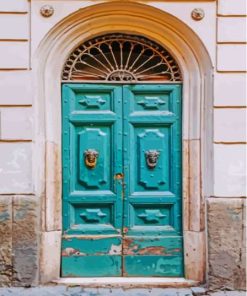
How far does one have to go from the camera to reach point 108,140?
6.23m

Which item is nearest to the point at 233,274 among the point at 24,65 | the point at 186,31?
the point at 186,31

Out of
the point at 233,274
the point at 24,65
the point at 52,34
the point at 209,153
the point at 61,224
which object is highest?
the point at 52,34

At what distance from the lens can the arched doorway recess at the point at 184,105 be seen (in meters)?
6.00

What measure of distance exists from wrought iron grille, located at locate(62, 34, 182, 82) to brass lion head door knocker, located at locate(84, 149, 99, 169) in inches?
35.2

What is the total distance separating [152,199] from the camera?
20.3 feet

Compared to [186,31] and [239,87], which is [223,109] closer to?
[239,87]

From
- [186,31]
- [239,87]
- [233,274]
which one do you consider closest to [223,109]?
[239,87]

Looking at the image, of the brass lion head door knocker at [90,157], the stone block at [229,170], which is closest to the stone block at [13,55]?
the brass lion head door knocker at [90,157]

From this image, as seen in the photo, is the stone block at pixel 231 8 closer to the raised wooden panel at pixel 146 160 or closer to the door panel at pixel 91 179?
the door panel at pixel 91 179

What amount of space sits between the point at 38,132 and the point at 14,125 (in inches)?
11.5

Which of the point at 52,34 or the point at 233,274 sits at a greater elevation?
the point at 52,34

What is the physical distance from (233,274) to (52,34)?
352 centimetres

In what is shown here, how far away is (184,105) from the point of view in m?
6.16

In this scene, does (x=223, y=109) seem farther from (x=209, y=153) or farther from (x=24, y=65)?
(x=24, y=65)
